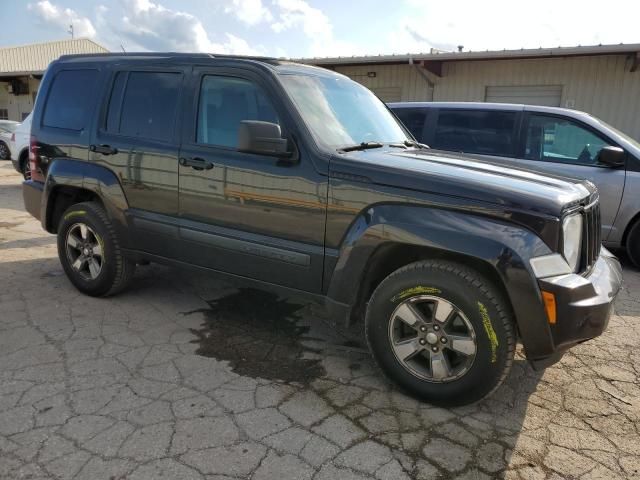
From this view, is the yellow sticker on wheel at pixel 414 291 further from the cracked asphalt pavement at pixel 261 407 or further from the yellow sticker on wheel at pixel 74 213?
the yellow sticker on wheel at pixel 74 213

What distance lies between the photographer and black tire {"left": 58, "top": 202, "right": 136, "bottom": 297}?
4113 millimetres

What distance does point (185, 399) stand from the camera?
2.81m

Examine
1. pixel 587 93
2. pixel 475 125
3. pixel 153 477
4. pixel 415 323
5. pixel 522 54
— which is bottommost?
pixel 153 477

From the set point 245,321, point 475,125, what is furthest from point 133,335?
point 475,125

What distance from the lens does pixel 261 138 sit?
9.85 ft

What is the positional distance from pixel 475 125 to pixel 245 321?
3.94 meters

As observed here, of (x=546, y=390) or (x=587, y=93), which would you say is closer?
(x=546, y=390)

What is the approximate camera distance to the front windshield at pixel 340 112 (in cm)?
327

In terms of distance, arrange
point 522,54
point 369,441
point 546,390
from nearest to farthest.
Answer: point 369,441, point 546,390, point 522,54

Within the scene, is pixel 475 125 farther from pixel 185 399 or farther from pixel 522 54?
pixel 522 54

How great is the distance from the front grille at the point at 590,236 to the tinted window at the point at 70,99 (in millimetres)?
3870

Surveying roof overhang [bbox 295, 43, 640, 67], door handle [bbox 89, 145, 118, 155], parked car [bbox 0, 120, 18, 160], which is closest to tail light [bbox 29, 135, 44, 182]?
door handle [bbox 89, 145, 118, 155]

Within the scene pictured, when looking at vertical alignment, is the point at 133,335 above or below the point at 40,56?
below

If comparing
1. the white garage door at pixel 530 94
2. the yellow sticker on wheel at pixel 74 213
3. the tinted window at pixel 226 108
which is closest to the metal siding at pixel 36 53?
the white garage door at pixel 530 94
